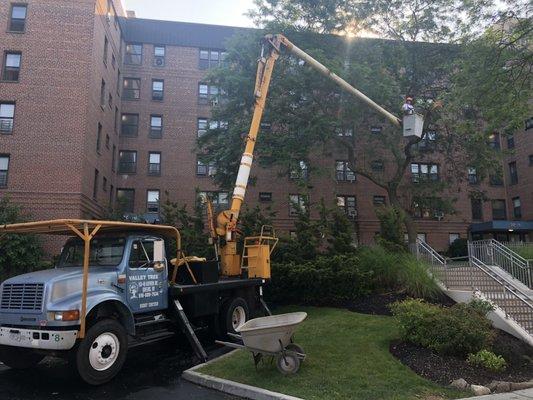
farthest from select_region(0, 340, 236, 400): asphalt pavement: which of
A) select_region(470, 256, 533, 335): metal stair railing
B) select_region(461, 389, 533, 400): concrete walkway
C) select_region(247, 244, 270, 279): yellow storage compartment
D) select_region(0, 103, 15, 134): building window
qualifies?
select_region(0, 103, 15, 134): building window

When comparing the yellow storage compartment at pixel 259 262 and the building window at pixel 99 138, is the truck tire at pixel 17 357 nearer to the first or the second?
the yellow storage compartment at pixel 259 262

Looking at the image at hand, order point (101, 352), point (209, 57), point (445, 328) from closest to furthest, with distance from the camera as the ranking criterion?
point (101, 352) → point (445, 328) → point (209, 57)

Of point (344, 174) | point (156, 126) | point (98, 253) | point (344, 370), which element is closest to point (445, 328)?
point (344, 370)

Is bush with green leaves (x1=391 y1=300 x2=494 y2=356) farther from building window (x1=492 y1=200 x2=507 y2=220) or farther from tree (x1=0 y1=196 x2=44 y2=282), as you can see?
building window (x1=492 y1=200 x2=507 y2=220)

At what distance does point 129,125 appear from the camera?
119ft

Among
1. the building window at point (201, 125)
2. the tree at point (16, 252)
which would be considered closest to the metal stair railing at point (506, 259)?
the tree at point (16, 252)

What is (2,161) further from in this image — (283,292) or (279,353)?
(279,353)

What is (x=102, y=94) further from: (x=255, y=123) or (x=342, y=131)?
(x=255, y=123)

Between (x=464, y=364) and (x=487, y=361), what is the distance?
38 centimetres

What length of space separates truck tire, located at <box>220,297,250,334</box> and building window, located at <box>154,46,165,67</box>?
2893 cm

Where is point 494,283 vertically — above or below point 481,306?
above

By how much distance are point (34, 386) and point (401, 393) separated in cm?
604

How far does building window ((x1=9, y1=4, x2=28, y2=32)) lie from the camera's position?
1047 inches

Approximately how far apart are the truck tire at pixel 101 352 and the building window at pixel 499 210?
37109mm
